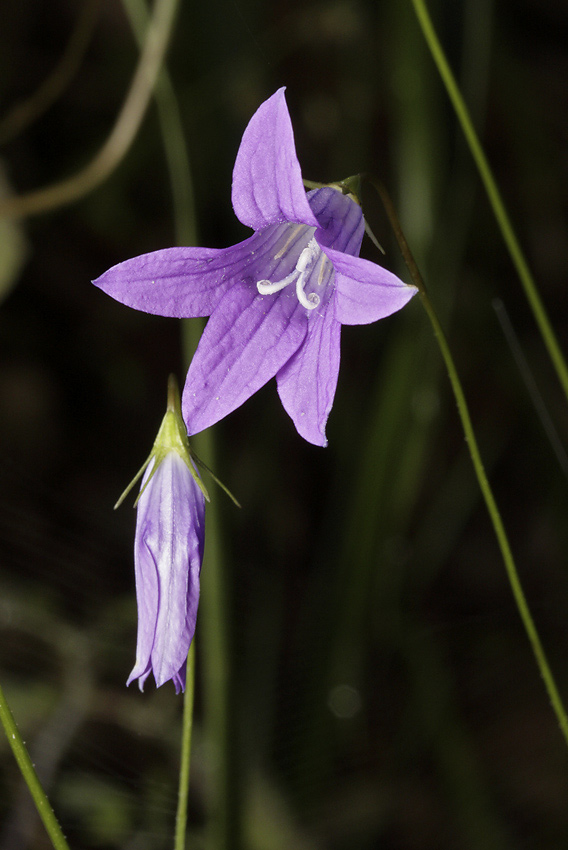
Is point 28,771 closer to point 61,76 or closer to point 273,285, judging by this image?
point 273,285

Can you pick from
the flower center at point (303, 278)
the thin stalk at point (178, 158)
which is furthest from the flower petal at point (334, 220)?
the thin stalk at point (178, 158)

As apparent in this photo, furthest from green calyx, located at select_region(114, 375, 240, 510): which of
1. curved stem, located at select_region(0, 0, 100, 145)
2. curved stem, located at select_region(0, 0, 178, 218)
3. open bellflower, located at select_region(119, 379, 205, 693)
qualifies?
curved stem, located at select_region(0, 0, 100, 145)

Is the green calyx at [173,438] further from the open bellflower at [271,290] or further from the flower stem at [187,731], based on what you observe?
the flower stem at [187,731]

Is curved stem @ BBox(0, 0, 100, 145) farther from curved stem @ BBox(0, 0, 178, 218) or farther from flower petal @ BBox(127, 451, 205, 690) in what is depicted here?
flower petal @ BBox(127, 451, 205, 690)

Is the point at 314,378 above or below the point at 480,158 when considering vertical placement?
below

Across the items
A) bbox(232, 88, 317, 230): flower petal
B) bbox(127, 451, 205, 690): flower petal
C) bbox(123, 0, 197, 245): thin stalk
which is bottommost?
bbox(127, 451, 205, 690): flower petal

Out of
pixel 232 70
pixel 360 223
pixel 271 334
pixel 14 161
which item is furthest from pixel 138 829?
pixel 232 70

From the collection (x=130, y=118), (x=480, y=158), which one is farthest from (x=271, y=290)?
(x=130, y=118)
